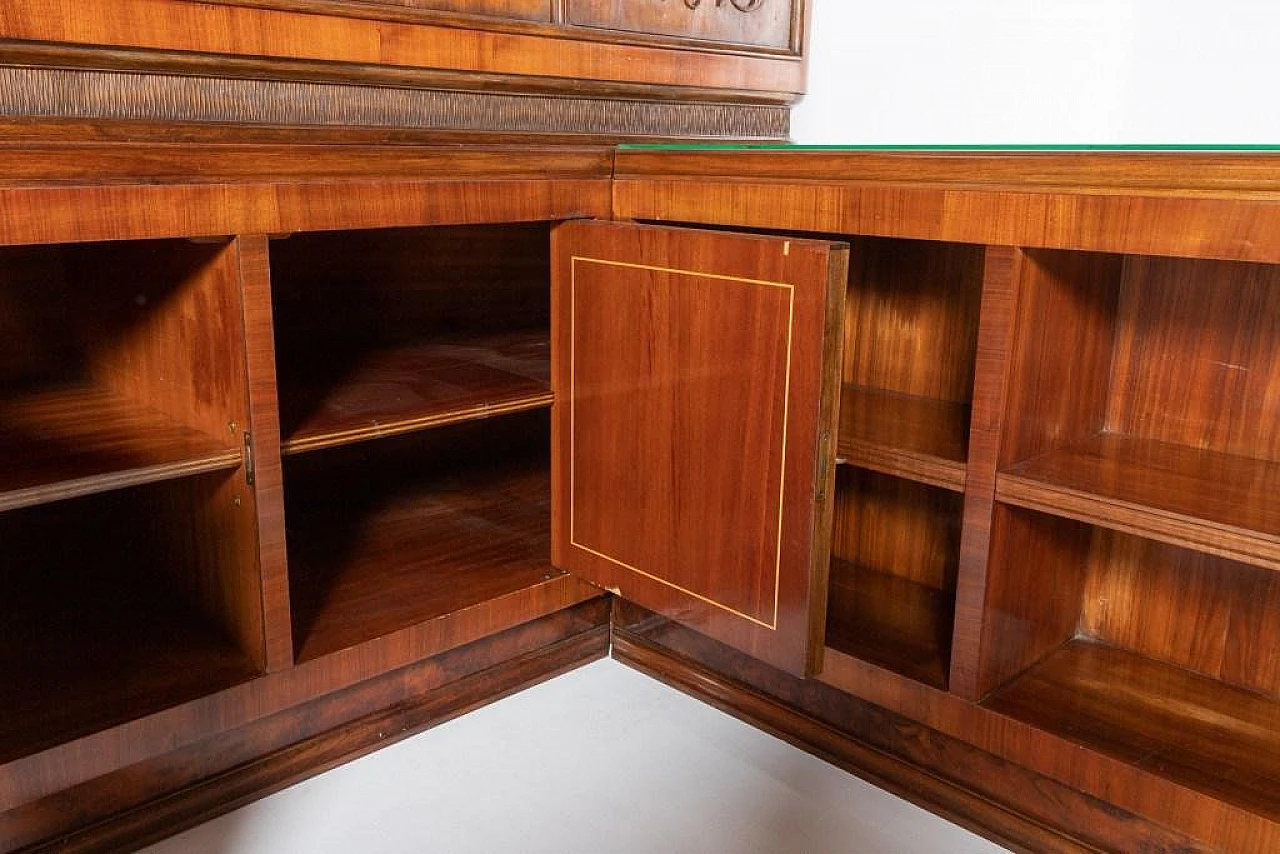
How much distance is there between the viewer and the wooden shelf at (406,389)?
3.79 feet

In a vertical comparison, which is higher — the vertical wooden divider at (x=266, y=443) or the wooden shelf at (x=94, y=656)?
the vertical wooden divider at (x=266, y=443)

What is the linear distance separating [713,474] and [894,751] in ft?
1.33

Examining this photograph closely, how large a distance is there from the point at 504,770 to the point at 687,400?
48cm

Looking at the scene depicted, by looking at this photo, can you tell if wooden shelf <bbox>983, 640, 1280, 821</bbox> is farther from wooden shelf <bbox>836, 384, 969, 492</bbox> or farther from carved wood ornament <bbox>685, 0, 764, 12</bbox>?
carved wood ornament <bbox>685, 0, 764, 12</bbox>

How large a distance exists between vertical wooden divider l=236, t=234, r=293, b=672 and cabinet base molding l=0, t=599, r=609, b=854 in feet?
0.46

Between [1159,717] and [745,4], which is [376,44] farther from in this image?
[1159,717]

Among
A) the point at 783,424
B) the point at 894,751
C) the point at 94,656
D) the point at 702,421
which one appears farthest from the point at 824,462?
the point at 94,656

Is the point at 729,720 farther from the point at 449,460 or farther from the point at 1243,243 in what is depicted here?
the point at 1243,243

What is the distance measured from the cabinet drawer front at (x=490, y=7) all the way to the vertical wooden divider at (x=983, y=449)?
Answer: 671mm

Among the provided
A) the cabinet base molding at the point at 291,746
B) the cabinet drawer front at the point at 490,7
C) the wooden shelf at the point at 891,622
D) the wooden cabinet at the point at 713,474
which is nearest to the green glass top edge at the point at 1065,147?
the wooden cabinet at the point at 713,474

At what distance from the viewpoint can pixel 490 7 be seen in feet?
4.31

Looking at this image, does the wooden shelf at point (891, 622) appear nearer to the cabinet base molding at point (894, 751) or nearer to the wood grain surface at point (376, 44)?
the cabinet base molding at point (894, 751)

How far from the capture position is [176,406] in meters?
1.13

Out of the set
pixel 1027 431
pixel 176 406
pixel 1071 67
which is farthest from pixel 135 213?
pixel 1071 67
